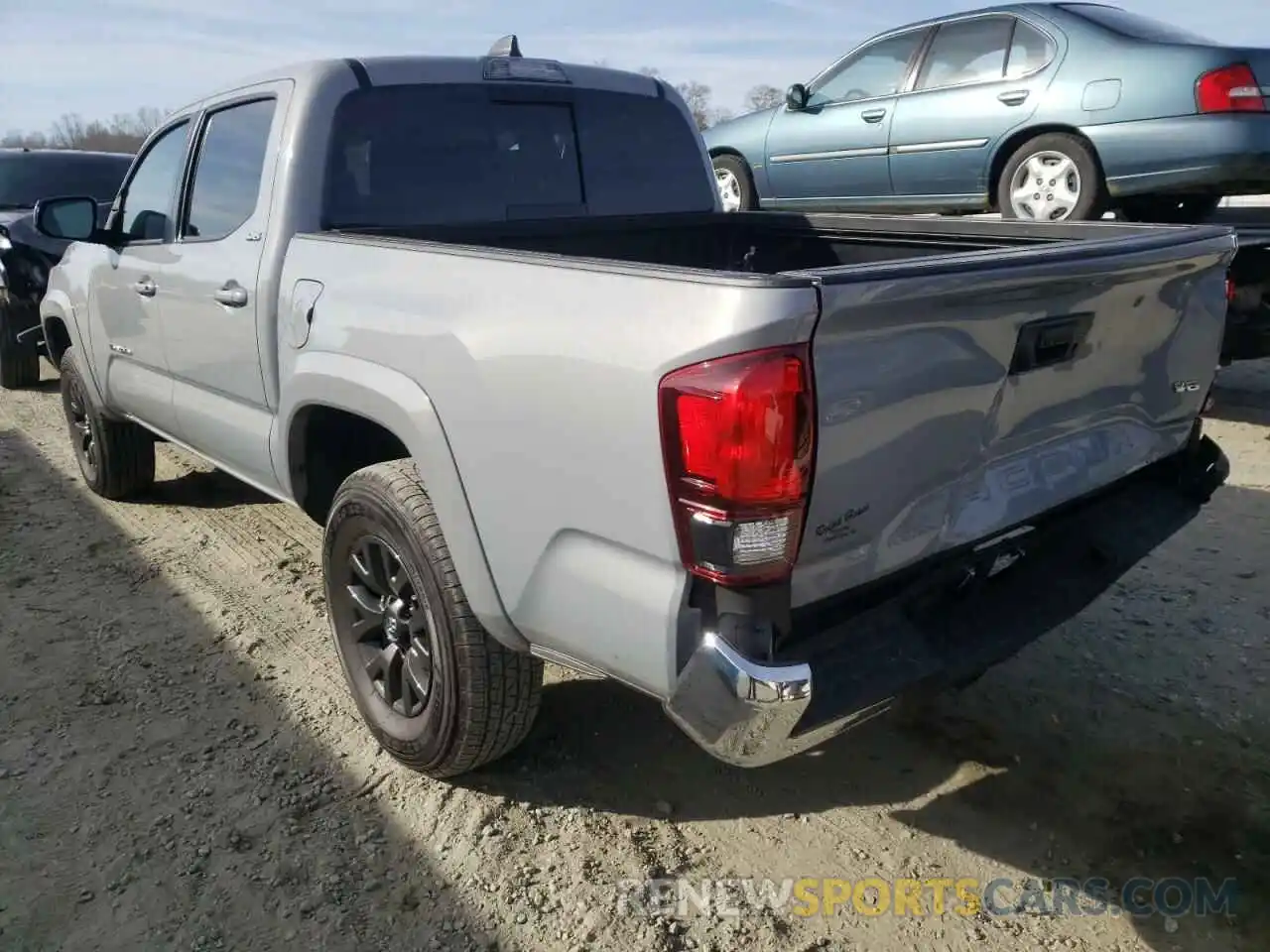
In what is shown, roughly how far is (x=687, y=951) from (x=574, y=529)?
98 centimetres

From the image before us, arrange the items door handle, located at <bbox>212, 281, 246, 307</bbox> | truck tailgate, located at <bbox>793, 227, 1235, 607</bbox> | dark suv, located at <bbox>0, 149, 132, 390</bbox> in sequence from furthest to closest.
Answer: dark suv, located at <bbox>0, 149, 132, 390</bbox>
door handle, located at <bbox>212, 281, 246, 307</bbox>
truck tailgate, located at <bbox>793, 227, 1235, 607</bbox>

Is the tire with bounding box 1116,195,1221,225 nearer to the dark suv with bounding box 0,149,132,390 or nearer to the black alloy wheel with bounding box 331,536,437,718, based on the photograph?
the black alloy wheel with bounding box 331,536,437,718

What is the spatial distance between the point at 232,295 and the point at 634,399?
1.89 meters

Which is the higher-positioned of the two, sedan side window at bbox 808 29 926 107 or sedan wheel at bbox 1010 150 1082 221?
sedan side window at bbox 808 29 926 107

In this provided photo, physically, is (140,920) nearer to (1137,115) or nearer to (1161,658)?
(1161,658)

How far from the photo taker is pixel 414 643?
8.84ft

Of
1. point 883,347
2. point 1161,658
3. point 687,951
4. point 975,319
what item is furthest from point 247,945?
point 1161,658

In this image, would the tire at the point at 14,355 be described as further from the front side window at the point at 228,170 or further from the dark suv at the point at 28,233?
the front side window at the point at 228,170

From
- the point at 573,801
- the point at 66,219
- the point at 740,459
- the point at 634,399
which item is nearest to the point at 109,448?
the point at 66,219

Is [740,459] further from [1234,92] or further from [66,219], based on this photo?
[1234,92]

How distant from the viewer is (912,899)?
2.38 m

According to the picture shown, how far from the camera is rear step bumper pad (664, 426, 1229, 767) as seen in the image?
1.82 meters

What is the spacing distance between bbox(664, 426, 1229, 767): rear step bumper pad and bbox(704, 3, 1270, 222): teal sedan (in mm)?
3848

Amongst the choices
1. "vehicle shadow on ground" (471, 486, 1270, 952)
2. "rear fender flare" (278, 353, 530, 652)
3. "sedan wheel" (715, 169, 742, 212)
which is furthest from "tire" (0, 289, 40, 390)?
"vehicle shadow on ground" (471, 486, 1270, 952)
